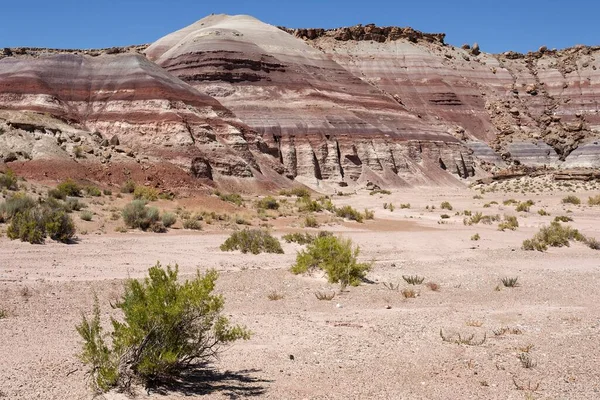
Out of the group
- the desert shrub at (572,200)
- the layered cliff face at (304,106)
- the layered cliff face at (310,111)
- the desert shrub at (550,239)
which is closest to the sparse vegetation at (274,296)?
the desert shrub at (550,239)

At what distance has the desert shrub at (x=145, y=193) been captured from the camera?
3189 cm

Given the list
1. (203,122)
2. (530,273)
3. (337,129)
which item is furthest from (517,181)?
(530,273)

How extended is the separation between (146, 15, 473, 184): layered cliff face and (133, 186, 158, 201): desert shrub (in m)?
30.1

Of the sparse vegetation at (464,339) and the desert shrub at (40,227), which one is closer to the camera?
the sparse vegetation at (464,339)

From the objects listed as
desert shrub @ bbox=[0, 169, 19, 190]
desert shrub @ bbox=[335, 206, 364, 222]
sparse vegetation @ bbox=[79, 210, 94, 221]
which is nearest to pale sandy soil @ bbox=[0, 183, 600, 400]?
sparse vegetation @ bbox=[79, 210, 94, 221]

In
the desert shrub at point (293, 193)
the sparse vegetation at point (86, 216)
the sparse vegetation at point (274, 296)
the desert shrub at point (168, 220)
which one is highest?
the desert shrub at point (293, 193)

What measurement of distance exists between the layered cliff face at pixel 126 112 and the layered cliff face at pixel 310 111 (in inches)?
488

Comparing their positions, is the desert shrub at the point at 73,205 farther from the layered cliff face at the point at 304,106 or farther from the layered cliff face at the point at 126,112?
the layered cliff face at the point at 126,112

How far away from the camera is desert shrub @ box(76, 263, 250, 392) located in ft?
19.8

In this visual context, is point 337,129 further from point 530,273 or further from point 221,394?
point 221,394

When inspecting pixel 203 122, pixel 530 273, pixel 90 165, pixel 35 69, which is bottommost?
pixel 530 273

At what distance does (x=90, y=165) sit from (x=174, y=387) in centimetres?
3246

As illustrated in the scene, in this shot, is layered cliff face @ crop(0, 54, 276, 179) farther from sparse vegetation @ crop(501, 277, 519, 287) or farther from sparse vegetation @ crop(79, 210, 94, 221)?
sparse vegetation @ crop(501, 277, 519, 287)

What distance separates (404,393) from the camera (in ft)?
21.2
